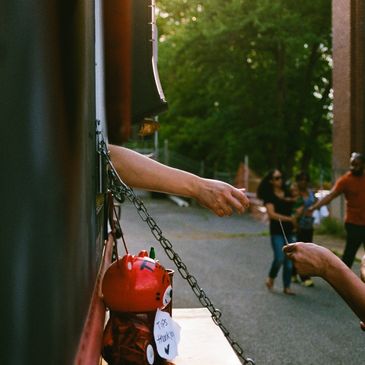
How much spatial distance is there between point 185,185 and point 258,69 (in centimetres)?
2576

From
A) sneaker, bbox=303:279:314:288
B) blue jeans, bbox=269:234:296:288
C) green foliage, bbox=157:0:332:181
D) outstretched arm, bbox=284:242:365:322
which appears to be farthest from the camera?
green foliage, bbox=157:0:332:181

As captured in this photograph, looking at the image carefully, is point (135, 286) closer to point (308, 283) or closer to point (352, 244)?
point (352, 244)

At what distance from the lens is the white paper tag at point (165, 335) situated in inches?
80.3

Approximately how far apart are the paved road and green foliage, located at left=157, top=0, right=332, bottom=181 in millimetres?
10654

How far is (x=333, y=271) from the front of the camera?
2.15 meters

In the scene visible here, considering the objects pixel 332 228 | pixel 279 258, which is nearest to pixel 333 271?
pixel 279 258

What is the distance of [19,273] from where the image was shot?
3.81ft

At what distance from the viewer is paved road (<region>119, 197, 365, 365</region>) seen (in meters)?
6.04

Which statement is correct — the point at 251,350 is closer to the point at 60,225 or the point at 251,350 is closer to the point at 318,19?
the point at 60,225

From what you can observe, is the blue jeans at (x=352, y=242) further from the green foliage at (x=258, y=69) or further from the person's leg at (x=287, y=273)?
the green foliage at (x=258, y=69)

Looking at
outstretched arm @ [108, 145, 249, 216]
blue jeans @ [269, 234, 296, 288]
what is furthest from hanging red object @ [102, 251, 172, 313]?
blue jeans @ [269, 234, 296, 288]

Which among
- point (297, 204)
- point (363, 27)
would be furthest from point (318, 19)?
point (297, 204)

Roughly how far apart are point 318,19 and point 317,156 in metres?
7.64

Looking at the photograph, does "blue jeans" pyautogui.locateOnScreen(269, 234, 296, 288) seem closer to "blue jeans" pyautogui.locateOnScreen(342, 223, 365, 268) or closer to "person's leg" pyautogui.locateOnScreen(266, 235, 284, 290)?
"person's leg" pyautogui.locateOnScreen(266, 235, 284, 290)
